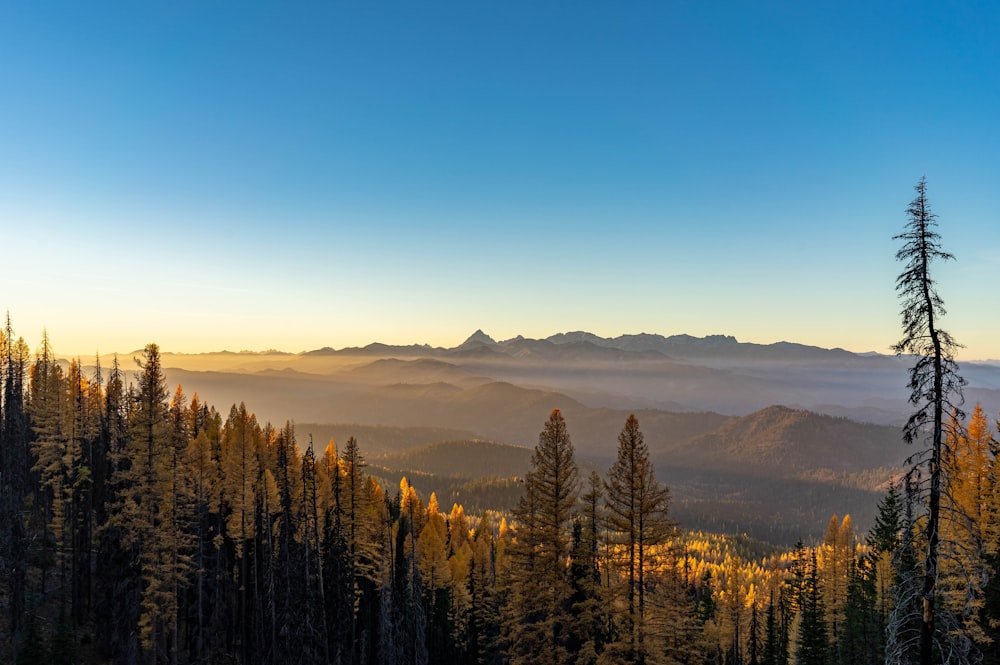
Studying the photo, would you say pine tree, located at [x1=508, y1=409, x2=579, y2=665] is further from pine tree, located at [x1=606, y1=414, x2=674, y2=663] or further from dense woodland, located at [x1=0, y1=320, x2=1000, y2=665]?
pine tree, located at [x1=606, y1=414, x2=674, y2=663]

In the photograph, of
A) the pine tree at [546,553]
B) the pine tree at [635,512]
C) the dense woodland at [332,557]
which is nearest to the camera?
the pine tree at [635,512]

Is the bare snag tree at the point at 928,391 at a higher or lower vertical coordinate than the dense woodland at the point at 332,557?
higher

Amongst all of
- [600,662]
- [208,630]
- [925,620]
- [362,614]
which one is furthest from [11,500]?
[925,620]

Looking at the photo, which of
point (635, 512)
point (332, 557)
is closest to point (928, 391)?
point (635, 512)

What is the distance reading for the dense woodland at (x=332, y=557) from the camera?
30125mm

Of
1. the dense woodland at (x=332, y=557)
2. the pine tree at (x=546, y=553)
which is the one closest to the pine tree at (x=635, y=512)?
the dense woodland at (x=332, y=557)

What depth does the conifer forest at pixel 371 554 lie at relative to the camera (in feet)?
69.3

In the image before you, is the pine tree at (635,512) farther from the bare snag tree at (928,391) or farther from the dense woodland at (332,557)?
the bare snag tree at (928,391)

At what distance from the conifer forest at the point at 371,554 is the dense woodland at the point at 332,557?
0.69 ft

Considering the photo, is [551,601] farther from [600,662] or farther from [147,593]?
[147,593]

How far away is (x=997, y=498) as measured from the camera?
31859 mm

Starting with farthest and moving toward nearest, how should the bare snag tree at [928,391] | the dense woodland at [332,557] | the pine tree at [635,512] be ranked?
1. the dense woodland at [332,557]
2. the pine tree at [635,512]
3. the bare snag tree at [928,391]

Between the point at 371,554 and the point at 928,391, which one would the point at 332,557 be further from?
the point at 928,391

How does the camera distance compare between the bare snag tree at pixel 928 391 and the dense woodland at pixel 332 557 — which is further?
the dense woodland at pixel 332 557
